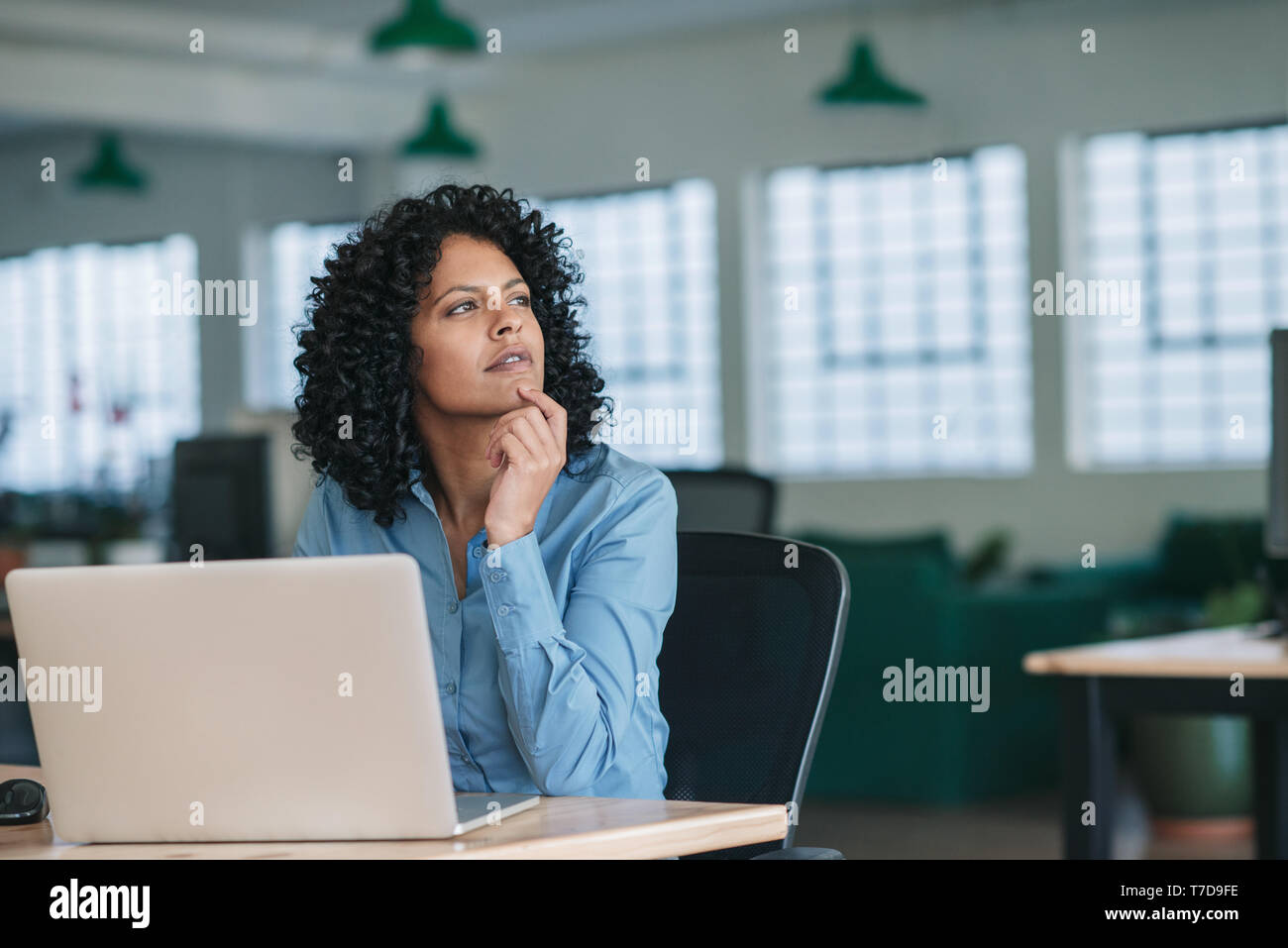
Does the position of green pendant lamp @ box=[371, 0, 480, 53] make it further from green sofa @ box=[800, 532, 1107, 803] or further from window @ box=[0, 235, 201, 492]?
window @ box=[0, 235, 201, 492]

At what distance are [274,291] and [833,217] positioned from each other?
3.55 m

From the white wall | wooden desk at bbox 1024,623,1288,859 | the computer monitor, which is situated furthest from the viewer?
the white wall

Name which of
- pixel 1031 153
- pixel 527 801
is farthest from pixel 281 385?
pixel 527 801

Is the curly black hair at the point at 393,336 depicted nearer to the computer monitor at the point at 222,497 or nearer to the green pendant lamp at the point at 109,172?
the computer monitor at the point at 222,497

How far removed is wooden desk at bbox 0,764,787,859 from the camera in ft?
4.03

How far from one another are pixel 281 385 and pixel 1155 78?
5381mm

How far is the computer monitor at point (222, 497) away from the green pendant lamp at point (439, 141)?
285cm

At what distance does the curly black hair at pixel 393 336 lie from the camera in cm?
192

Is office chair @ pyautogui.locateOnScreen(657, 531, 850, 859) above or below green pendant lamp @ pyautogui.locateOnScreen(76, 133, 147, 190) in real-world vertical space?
below

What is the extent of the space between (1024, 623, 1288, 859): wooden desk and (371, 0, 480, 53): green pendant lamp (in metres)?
3.60

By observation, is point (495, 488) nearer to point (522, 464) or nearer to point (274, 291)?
point (522, 464)

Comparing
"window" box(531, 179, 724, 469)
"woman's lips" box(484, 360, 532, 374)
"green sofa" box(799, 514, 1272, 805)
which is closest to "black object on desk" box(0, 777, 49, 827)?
"woman's lips" box(484, 360, 532, 374)

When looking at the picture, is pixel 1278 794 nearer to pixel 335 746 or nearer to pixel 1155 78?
pixel 335 746
